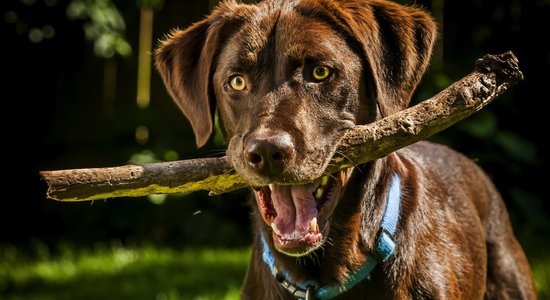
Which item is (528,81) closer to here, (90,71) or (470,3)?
(470,3)

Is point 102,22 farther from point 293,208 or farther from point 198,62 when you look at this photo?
point 293,208

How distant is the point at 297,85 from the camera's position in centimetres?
362

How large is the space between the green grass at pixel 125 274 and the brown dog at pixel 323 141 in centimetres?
222

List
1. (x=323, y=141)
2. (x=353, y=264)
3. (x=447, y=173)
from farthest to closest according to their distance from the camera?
(x=447, y=173) → (x=353, y=264) → (x=323, y=141)

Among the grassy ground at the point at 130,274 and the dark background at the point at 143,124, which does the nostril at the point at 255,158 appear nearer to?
the grassy ground at the point at 130,274

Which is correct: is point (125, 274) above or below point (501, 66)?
below

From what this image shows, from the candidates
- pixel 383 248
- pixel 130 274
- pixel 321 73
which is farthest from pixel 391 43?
pixel 130 274

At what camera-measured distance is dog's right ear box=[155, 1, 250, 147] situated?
4.07 m

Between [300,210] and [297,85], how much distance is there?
479 mm

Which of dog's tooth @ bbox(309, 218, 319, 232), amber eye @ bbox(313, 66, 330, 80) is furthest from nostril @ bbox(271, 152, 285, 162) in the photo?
amber eye @ bbox(313, 66, 330, 80)

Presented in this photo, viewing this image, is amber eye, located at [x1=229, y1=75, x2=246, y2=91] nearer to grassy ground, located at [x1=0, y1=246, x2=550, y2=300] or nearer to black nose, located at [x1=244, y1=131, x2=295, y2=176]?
black nose, located at [x1=244, y1=131, x2=295, y2=176]

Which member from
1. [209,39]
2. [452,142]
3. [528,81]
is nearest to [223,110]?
[209,39]

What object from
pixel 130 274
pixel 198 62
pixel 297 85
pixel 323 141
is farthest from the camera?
pixel 130 274

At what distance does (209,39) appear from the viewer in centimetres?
411
